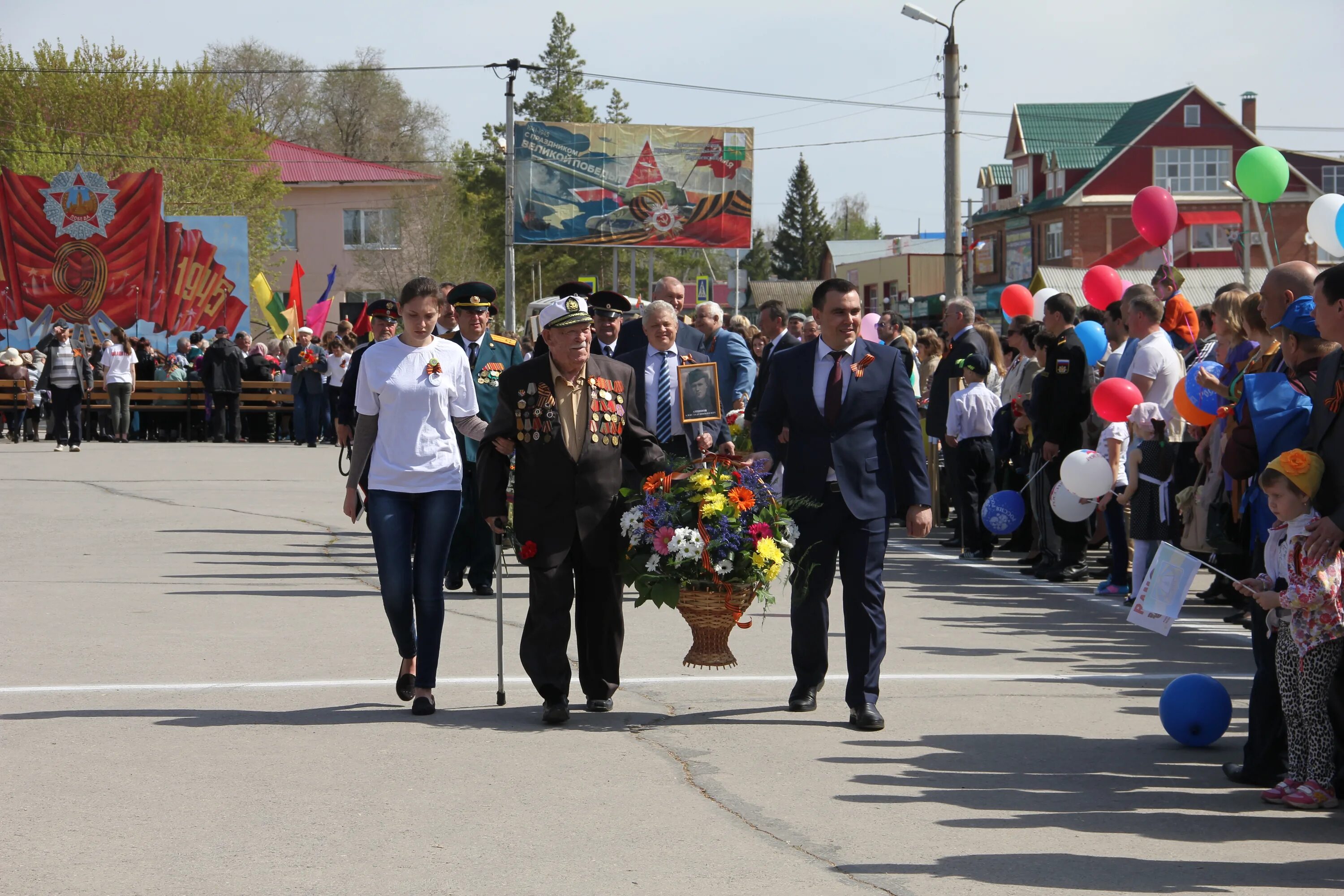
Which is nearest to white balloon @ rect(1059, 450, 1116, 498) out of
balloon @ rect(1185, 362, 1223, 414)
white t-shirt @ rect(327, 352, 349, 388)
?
balloon @ rect(1185, 362, 1223, 414)

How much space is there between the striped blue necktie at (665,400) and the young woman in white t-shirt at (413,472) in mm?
2169

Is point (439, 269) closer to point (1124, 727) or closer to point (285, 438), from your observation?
point (285, 438)

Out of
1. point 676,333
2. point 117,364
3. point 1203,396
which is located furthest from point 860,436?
point 117,364

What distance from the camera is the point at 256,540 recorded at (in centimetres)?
1528

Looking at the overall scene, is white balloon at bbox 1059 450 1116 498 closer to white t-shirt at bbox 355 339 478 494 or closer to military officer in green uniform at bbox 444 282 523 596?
military officer in green uniform at bbox 444 282 523 596

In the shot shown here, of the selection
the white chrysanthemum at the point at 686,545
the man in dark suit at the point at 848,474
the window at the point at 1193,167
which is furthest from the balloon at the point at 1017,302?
the window at the point at 1193,167

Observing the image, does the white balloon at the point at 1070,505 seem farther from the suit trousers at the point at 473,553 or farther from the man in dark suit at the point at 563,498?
the man in dark suit at the point at 563,498

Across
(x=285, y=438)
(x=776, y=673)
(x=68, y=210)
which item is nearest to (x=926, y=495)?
(x=776, y=673)

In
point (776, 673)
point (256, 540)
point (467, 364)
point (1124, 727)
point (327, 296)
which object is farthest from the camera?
point (327, 296)

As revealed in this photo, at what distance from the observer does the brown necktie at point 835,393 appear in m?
7.38

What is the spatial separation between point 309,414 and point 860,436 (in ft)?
80.5

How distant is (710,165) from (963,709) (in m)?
39.5

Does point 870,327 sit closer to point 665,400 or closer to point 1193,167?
point 665,400

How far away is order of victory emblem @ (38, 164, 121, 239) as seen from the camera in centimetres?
3741
